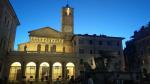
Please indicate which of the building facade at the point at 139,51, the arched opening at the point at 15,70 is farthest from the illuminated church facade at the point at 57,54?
the building facade at the point at 139,51

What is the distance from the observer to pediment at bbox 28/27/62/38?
47531 millimetres

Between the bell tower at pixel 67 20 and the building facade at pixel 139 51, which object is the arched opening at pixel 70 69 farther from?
the bell tower at pixel 67 20

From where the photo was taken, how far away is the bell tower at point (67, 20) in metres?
54.8

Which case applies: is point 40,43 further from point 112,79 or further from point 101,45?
point 112,79

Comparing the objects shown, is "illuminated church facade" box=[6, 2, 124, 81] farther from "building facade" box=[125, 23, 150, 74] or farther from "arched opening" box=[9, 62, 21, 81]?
"building facade" box=[125, 23, 150, 74]

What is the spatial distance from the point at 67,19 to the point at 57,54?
19.3 meters

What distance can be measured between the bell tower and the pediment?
15.6 ft

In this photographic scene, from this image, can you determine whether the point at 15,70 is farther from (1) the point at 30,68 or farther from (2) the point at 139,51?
(2) the point at 139,51

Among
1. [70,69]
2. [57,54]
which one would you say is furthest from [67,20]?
[70,69]

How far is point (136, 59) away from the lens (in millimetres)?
51531

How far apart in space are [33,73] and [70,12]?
26787 mm

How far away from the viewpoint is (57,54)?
40.6 meters

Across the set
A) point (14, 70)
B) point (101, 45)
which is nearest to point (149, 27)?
point (101, 45)

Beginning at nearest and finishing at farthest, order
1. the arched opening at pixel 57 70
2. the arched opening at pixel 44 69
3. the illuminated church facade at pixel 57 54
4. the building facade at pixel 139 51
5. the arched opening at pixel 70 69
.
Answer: the illuminated church facade at pixel 57 54 < the arched opening at pixel 44 69 < the arched opening at pixel 57 70 < the arched opening at pixel 70 69 < the building facade at pixel 139 51
